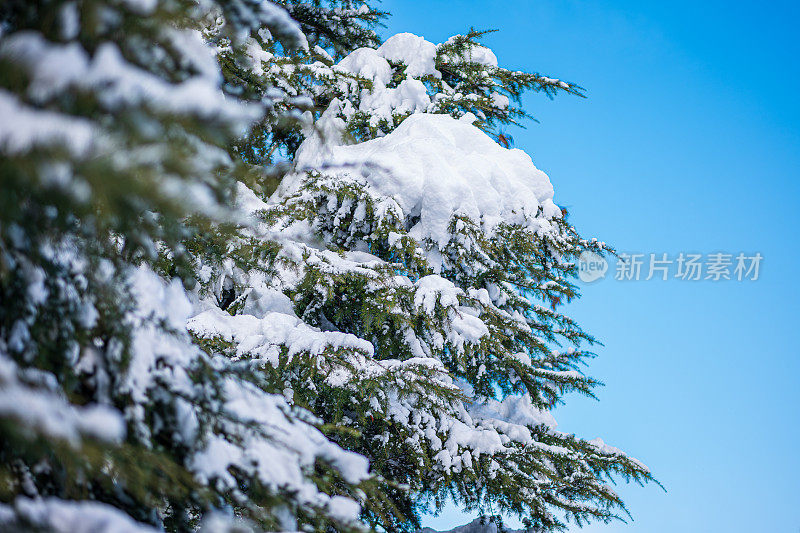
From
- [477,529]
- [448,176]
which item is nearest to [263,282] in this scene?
[448,176]

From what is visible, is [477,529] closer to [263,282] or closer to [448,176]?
[263,282]

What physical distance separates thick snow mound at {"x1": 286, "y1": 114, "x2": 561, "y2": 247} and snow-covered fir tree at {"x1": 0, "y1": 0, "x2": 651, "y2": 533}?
0.03 m

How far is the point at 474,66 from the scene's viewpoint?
6.86 m

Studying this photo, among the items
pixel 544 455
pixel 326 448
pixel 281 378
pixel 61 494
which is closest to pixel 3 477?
pixel 61 494

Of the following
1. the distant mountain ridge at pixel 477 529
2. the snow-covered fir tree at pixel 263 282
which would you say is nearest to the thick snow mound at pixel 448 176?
the snow-covered fir tree at pixel 263 282

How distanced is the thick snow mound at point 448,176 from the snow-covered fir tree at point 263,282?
0.03 metres

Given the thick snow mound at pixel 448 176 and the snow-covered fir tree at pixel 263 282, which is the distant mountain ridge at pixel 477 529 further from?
the thick snow mound at pixel 448 176

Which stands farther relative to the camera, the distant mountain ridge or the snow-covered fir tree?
the distant mountain ridge

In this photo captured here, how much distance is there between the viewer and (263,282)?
4012 mm

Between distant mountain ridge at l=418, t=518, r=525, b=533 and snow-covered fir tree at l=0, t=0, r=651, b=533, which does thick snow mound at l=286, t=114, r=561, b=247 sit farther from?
distant mountain ridge at l=418, t=518, r=525, b=533

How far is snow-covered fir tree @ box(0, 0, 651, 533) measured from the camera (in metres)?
0.65

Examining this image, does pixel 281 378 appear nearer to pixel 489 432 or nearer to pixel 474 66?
pixel 489 432

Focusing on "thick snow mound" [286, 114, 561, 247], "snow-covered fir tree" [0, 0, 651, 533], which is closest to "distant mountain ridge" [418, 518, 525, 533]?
"snow-covered fir tree" [0, 0, 651, 533]

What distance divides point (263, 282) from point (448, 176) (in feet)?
6.28
